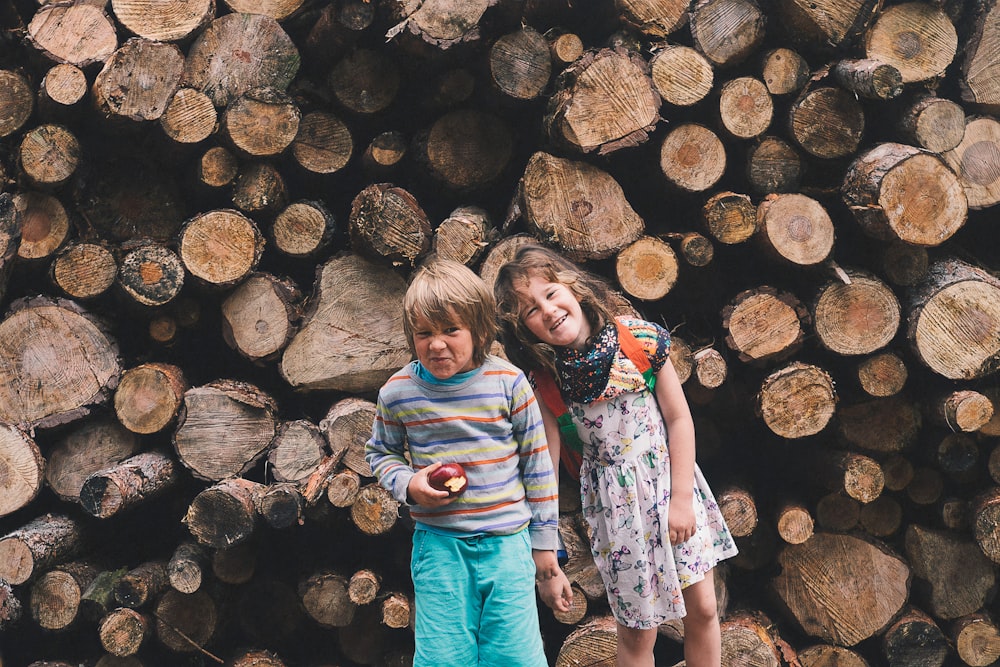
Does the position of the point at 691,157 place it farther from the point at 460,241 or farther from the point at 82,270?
the point at 82,270

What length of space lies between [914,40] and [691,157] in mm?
1012

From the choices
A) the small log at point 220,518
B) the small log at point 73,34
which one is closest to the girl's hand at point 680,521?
the small log at point 220,518

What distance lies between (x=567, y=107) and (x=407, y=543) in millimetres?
1752

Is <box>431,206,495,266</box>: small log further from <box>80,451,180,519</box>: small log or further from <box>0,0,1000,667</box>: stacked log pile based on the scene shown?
<box>80,451,180,519</box>: small log

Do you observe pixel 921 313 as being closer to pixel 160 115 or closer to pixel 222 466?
pixel 222 466

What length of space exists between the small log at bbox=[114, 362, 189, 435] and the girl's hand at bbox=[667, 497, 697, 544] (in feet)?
6.10

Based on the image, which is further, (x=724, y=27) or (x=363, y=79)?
(x=363, y=79)

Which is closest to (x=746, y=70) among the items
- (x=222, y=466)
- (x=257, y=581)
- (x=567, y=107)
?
(x=567, y=107)

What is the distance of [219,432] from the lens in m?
2.96

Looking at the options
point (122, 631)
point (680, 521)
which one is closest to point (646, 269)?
point (680, 521)

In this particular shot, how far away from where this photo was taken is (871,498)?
2.96 m

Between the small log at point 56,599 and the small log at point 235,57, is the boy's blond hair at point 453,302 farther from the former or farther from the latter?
the small log at point 56,599

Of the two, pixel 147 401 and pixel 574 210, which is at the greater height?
pixel 574 210

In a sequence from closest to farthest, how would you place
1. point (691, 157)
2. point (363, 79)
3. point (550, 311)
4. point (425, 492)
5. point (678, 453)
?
point (425, 492) → point (550, 311) → point (678, 453) → point (691, 157) → point (363, 79)
